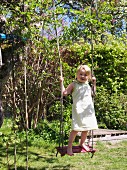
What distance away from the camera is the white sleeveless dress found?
5031 millimetres

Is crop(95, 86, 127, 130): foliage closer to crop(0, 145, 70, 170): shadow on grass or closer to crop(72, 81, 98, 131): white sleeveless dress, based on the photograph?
crop(0, 145, 70, 170): shadow on grass

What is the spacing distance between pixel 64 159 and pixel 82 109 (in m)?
1.51

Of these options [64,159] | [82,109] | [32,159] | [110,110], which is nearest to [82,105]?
[82,109]

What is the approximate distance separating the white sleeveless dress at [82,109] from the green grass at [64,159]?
0.95m

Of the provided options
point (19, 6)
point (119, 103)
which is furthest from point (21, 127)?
point (19, 6)

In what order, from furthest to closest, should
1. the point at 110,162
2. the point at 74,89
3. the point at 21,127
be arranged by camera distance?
the point at 21,127, the point at 110,162, the point at 74,89

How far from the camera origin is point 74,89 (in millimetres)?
5160

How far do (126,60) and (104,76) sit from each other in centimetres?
75

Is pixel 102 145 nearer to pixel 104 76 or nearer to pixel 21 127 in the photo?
pixel 21 127

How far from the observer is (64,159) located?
619 centimetres

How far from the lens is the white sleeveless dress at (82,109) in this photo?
5031mm

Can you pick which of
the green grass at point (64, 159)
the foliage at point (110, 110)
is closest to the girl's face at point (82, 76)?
the green grass at point (64, 159)

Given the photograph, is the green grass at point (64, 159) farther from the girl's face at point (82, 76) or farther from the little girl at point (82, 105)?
the girl's face at point (82, 76)

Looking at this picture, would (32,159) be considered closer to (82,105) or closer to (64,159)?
(64,159)
